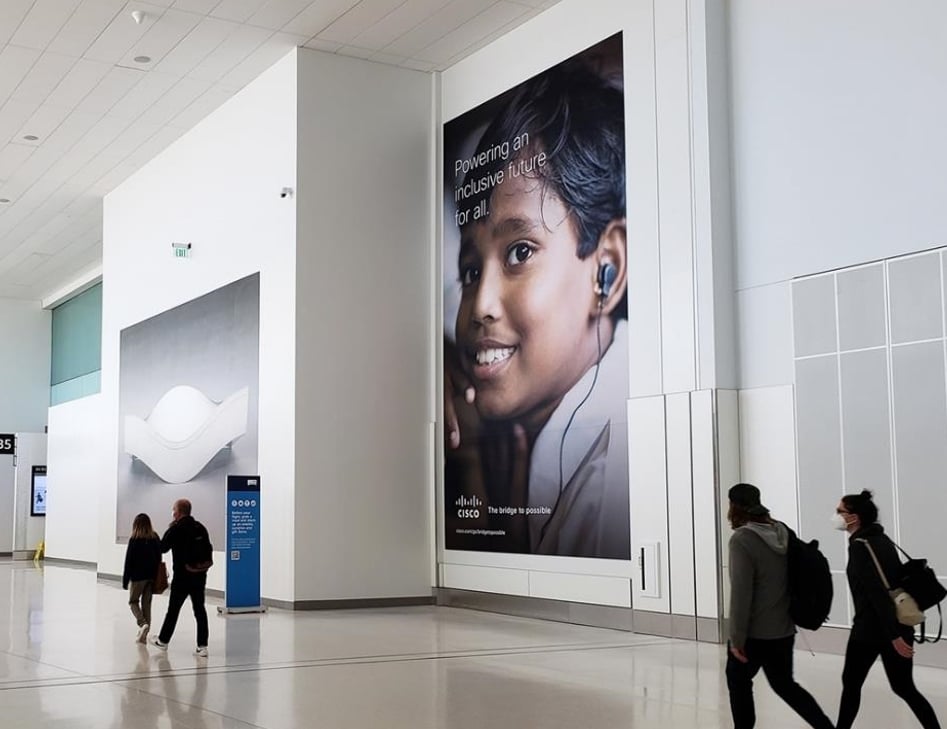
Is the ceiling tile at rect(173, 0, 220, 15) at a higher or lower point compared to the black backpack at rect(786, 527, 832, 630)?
higher

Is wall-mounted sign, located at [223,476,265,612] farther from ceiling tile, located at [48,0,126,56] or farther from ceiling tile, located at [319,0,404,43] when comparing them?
ceiling tile, located at [48,0,126,56]

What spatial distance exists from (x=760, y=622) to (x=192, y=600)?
6610mm

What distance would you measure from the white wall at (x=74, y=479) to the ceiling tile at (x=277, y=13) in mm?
16134

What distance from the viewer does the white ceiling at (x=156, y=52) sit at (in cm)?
1513

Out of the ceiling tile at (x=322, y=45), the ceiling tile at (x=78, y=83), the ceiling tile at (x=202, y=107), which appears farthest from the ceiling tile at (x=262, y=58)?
the ceiling tile at (x=78, y=83)

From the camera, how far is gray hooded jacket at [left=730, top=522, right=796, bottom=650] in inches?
239

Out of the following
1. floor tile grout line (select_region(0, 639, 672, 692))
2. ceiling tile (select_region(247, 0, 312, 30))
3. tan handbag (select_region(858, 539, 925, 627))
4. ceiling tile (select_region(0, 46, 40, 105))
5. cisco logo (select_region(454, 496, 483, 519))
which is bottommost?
floor tile grout line (select_region(0, 639, 672, 692))

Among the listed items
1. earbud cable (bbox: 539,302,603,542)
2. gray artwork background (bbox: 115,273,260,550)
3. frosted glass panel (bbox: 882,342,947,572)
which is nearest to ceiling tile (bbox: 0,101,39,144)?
gray artwork background (bbox: 115,273,260,550)

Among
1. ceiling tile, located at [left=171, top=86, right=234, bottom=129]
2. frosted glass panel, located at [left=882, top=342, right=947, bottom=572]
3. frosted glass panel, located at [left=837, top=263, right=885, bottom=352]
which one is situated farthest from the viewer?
ceiling tile, located at [left=171, top=86, right=234, bottom=129]

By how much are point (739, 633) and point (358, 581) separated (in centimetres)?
1074

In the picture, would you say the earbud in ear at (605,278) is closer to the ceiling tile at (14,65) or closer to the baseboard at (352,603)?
the baseboard at (352,603)

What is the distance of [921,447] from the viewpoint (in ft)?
33.8

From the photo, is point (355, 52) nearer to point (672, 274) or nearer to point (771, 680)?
point (672, 274)

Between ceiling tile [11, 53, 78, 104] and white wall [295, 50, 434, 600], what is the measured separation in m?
3.39
